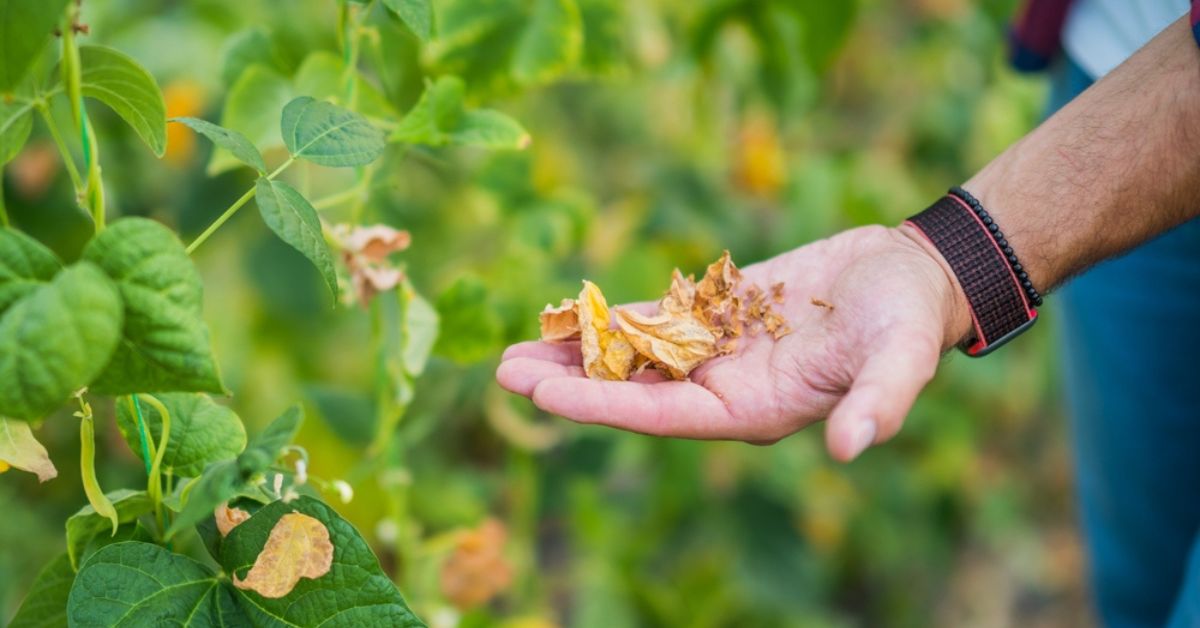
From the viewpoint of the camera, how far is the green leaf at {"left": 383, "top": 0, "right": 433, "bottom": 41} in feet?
2.56

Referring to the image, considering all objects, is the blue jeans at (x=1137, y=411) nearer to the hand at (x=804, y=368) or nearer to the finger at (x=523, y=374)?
the hand at (x=804, y=368)

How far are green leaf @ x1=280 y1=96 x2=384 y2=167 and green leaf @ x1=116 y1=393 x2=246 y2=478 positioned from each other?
199mm

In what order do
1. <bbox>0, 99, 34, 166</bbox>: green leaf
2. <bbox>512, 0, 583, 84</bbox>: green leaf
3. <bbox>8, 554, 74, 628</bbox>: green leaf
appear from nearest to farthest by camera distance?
1. <bbox>0, 99, 34, 166</bbox>: green leaf
2. <bbox>8, 554, 74, 628</bbox>: green leaf
3. <bbox>512, 0, 583, 84</bbox>: green leaf

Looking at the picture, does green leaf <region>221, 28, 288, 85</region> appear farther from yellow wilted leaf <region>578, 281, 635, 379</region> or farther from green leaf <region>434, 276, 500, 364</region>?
yellow wilted leaf <region>578, 281, 635, 379</region>

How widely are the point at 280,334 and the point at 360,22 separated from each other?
103 cm

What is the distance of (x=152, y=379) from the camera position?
0.61 m

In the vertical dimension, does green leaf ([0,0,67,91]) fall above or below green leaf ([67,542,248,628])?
above

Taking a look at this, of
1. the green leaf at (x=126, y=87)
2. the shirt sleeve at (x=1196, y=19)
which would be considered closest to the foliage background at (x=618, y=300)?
the green leaf at (x=126, y=87)

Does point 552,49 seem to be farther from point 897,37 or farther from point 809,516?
point 897,37

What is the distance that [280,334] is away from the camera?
185 cm

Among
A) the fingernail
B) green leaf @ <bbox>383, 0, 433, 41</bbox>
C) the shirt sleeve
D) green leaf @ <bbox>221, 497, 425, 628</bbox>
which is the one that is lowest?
green leaf @ <bbox>221, 497, 425, 628</bbox>

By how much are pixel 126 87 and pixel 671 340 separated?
18.8 inches

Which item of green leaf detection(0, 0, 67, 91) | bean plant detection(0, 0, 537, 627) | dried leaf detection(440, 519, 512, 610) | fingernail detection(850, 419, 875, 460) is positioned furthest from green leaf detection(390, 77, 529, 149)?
dried leaf detection(440, 519, 512, 610)

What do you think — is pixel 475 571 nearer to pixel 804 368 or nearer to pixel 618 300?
pixel 618 300
